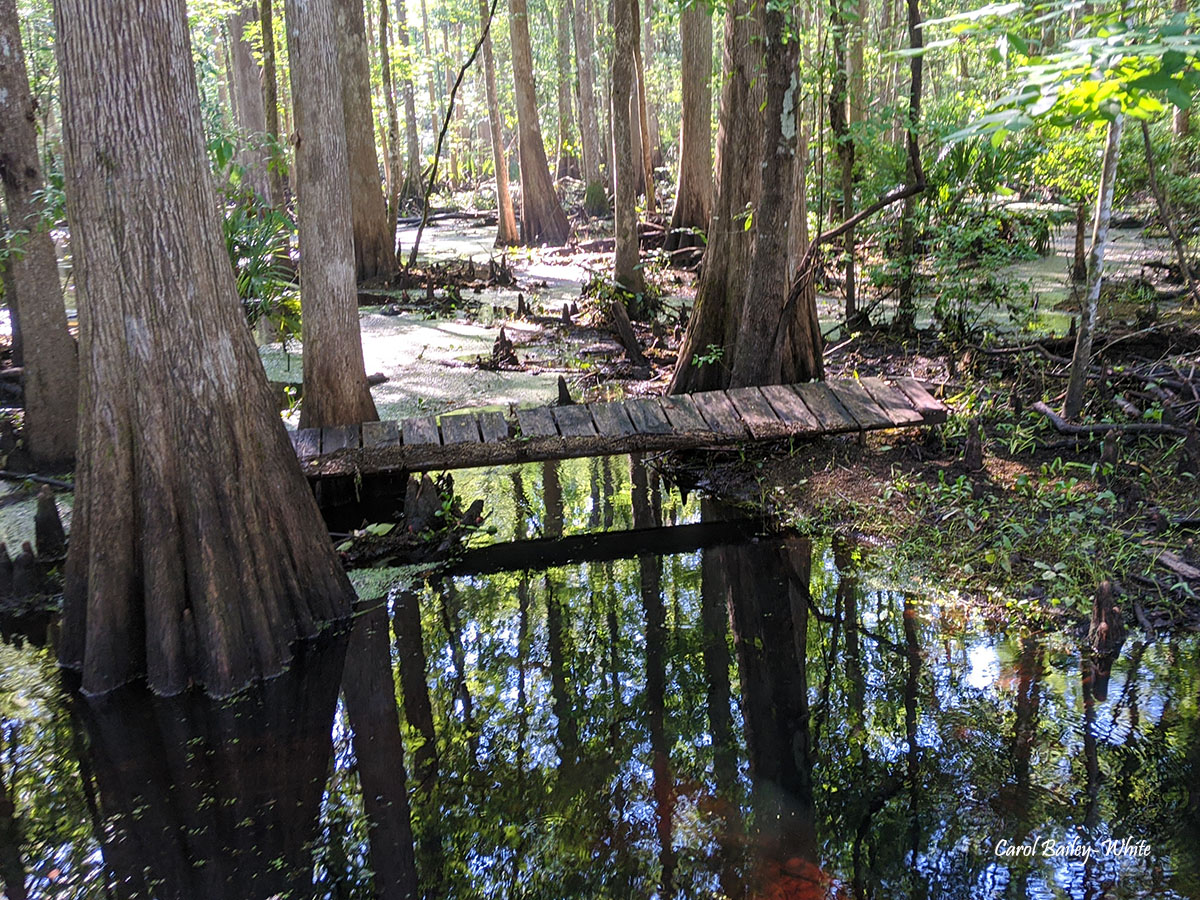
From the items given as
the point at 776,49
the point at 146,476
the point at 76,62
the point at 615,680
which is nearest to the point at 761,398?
the point at 776,49

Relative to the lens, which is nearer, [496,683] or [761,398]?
[496,683]

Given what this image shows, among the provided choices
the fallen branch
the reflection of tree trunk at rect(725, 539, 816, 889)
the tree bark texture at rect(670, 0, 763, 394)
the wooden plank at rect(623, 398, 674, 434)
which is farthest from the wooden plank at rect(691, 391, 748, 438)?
the fallen branch

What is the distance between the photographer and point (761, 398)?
19.4ft

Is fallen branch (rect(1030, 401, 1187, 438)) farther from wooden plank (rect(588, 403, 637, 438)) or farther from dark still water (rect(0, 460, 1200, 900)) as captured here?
wooden plank (rect(588, 403, 637, 438))

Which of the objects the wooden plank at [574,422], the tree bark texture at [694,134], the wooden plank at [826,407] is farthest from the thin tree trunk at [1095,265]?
the tree bark texture at [694,134]

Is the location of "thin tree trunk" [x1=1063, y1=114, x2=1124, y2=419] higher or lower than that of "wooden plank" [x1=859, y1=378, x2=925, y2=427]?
higher

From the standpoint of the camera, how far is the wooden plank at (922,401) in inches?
222

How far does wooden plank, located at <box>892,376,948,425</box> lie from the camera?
563 cm

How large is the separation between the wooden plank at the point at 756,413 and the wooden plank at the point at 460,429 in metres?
1.60

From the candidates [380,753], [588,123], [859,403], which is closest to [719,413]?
[859,403]

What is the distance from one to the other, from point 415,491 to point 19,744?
222 centimetres

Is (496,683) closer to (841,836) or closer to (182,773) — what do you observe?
(182,773)

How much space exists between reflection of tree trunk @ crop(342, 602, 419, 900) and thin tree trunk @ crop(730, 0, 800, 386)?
2.98 meters

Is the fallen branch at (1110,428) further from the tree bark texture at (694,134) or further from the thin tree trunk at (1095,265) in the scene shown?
the tree bark texture at (694,134)
